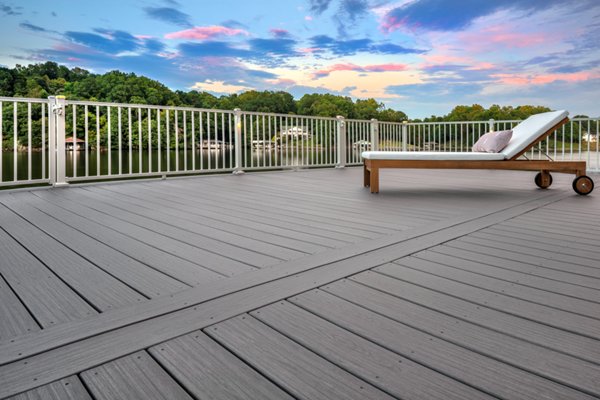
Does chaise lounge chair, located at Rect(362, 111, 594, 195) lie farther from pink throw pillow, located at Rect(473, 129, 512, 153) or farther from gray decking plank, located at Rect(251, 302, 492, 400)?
gray decking plank, located at Rect(251, 302, 492, 400)

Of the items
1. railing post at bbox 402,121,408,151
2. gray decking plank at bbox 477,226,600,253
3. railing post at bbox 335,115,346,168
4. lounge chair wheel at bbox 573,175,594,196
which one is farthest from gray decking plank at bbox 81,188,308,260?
railing post at bbox 402,121,408,151

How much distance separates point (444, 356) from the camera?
0.92m

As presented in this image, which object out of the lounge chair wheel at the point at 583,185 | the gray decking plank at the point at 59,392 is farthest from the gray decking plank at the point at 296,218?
the lounge chair wheel at the point at 583,185

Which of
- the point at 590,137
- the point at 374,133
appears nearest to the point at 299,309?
the point at 374,133

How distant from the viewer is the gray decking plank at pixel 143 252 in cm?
149

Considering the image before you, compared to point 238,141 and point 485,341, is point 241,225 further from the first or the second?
point 238,141

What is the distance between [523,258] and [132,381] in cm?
159

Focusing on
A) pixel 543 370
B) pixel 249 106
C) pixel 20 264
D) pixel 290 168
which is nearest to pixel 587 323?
pixel 543 370

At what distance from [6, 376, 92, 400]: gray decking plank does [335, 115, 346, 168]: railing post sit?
7.05m

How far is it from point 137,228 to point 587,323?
2136 millimetres

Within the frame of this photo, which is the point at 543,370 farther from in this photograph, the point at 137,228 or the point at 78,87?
the point at 78,87

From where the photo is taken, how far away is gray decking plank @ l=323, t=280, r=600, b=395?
0.84 metres

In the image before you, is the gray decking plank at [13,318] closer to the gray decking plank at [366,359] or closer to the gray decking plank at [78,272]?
the gray decking plank at [78,272]

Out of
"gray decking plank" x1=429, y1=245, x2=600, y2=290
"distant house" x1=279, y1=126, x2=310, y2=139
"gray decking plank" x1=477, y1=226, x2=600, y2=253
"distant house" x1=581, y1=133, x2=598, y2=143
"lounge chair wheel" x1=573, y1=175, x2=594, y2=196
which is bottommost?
"gray decking plank" x1=429, y1=245, x2=600, y2=290
